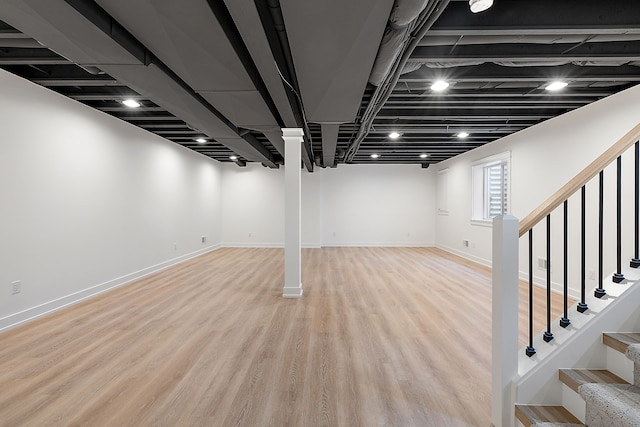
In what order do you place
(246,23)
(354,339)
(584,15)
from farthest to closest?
(354,339) < (584,15) < (246,23)

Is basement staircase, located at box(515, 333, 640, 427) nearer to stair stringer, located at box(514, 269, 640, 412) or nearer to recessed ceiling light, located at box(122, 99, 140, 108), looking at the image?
stair stringer, located at box(514, 269, 640, 412)

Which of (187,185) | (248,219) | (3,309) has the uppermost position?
(187,185)

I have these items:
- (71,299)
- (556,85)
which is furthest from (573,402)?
(71,299)

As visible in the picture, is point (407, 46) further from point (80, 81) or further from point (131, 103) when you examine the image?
point (131, 103)

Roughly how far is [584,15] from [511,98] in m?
1.81

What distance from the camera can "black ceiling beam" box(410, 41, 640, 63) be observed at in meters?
2.69

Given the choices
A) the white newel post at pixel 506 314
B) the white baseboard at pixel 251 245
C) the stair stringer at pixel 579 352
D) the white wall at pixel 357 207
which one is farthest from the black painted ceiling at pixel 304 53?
the white baseboard at pixel 251 245

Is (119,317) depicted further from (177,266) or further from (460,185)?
(460,185)

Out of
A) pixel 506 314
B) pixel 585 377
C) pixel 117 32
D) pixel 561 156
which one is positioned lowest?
pixel 585 377

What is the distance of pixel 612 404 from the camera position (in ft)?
4.52

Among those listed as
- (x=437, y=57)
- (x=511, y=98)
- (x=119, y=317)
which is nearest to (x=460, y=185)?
(x=511, y=98)

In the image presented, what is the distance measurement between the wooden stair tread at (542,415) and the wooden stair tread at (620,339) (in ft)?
1.37

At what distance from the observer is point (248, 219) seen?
9.65 meters

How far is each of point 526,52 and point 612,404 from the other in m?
2.66
